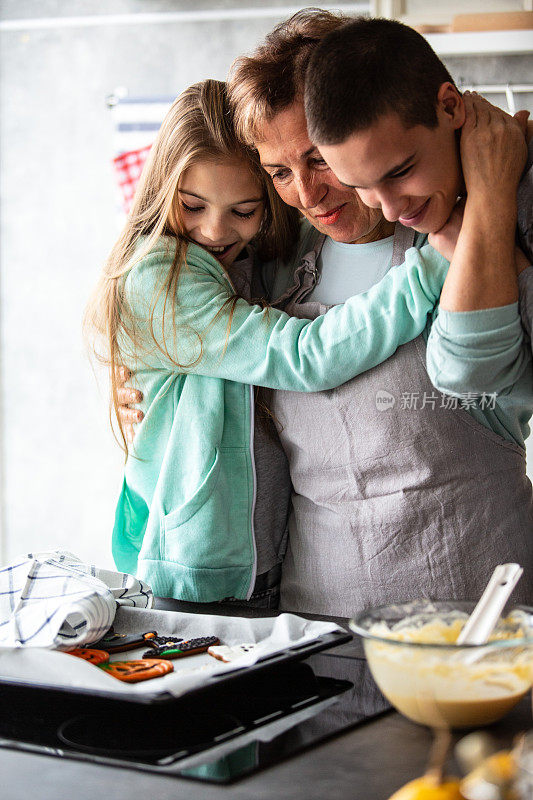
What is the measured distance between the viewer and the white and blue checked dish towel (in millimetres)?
933

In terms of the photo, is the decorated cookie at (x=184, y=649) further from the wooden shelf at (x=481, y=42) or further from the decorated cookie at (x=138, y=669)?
the wooden shelf at (x=481, y=42)

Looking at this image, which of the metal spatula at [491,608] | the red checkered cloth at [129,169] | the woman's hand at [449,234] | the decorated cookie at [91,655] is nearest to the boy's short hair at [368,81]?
the woman's hand at [449,234]

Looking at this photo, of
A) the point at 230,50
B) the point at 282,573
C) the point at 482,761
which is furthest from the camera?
the point at 230,50

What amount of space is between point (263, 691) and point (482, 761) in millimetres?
281

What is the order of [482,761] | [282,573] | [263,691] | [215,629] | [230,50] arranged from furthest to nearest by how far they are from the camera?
[230,50] → [282,573] → [215,629] → [263,691] → [482,761]

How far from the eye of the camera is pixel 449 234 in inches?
43.1

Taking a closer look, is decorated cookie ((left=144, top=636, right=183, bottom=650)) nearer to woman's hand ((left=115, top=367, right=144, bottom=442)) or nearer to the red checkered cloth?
woman's hand ((left=115, top=367, right=144, bottom=442))

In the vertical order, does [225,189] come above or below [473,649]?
above

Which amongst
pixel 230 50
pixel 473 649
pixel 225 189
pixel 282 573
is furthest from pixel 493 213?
pixel 230 50

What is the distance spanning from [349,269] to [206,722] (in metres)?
0.76

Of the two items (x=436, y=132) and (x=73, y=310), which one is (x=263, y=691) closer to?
(x=436, y=132)

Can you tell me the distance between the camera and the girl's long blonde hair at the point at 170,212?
1.30 meters

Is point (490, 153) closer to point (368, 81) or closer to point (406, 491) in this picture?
point (368, 81)

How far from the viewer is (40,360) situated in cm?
317
